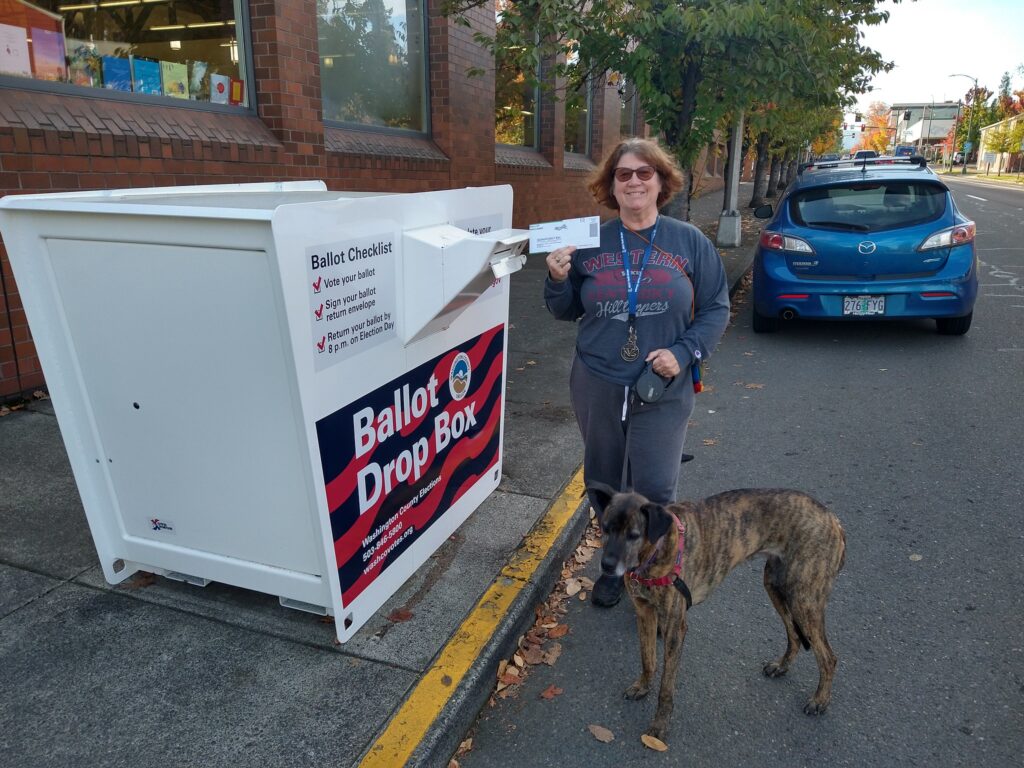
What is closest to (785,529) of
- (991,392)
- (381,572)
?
(381,572)

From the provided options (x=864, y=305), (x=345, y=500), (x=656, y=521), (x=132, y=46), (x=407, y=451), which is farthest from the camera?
(x=864, y=305)

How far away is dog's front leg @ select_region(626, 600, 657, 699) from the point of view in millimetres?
2770

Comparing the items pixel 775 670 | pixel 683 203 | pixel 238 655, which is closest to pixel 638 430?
pixel 775 670

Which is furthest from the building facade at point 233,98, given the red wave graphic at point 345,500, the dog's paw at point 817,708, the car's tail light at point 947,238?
the dog's paw at point 817,708

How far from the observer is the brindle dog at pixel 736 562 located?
104 inches

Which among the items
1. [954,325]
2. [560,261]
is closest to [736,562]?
[560,261]

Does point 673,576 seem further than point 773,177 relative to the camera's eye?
No

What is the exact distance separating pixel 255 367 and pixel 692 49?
290 inches

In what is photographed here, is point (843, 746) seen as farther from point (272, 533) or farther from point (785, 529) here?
point (272, 533)

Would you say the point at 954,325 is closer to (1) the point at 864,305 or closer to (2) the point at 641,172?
(1) the point at 864,305

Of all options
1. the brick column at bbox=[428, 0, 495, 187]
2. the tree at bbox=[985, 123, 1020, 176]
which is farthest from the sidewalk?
the tree at bbox=[985, 123, 1020, 176]

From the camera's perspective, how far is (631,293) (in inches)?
118

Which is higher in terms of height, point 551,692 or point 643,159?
point 643,159

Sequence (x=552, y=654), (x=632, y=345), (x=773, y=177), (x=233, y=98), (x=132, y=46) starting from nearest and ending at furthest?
(x=632, y=345) → (x=552, y=654) → (x=132, y=46) → (x=233, y=98) → (x=773, y=177)
